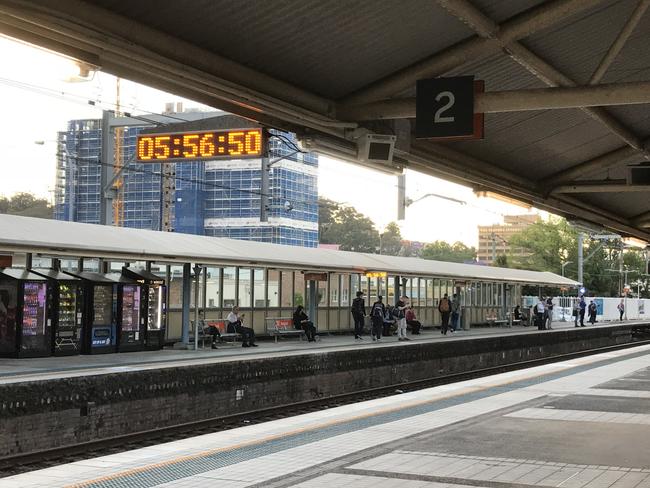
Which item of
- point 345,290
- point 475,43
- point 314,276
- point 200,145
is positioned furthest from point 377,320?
point 475,43

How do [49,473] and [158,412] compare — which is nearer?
[49,473]

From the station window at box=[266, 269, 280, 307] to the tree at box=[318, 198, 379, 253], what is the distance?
86554 millimetres

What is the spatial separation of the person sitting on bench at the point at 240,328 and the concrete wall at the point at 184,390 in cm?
548

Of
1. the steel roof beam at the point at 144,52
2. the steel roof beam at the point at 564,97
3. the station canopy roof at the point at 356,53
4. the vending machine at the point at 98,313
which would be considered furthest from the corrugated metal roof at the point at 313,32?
the vending machine at the point at 98,313

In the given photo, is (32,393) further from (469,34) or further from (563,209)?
(563,209)

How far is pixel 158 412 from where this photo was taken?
1344 cm

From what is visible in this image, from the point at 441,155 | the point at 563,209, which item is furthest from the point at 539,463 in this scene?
the point at 563,209

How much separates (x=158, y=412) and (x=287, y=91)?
5336 mm

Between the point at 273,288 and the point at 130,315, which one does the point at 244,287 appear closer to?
the point at 273,288

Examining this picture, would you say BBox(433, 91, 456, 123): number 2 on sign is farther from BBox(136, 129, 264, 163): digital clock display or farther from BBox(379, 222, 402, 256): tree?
BBox(379, 222, 402, 256): tree

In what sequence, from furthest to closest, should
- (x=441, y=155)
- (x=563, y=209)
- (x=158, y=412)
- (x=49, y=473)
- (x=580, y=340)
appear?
1. (x=580, y=340)
2. (x=563, y=209)
3. (x=441, y=155)
4. (x=158, y=412)
5. (x=49, y=473)

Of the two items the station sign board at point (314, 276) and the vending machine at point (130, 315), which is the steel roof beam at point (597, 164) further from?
the station sign board at point (314, 276)

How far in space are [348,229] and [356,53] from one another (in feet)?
358

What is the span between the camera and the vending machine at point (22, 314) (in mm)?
19312
